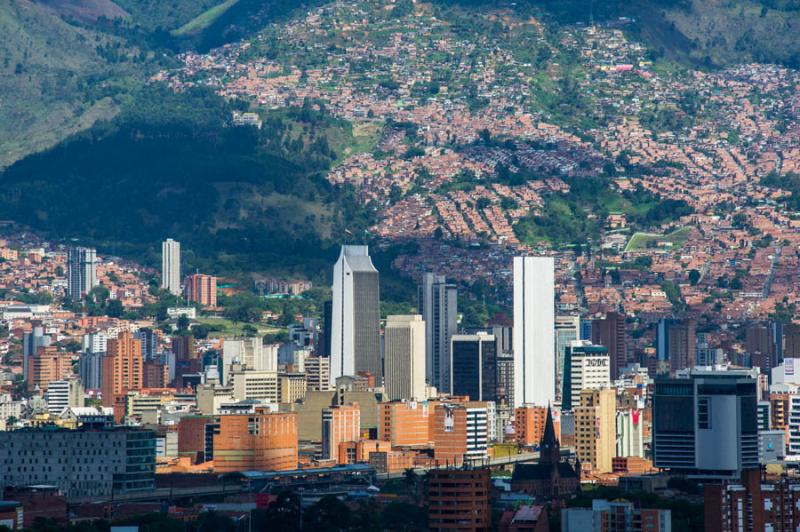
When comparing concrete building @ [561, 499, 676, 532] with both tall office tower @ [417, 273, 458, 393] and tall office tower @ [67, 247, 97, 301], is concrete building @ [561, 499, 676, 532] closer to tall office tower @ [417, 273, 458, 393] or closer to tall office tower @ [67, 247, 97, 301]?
tall office tower @ [417, 273, 458, 393]

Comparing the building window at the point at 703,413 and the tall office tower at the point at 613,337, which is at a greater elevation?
the tall office tower at the point at 613,337

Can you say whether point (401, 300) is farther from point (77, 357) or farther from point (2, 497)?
point (2, 497)

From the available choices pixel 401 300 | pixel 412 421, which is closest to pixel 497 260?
pixel 401 300

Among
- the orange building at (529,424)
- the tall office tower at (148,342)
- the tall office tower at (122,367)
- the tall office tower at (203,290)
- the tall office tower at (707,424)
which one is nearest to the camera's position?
the tall office tower at (707,424)

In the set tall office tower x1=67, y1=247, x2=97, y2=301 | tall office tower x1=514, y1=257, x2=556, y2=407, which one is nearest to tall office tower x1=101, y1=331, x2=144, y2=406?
tall office tower x1=514, y1=257, x2=556, y2=407

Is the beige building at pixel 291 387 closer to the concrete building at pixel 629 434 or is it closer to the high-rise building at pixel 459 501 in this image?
the concrete building at pixel 629 434

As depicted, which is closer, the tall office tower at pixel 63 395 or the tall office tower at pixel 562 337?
the tall office tower at pixel 63 395

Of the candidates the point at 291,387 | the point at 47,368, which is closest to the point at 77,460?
the point at 291,387

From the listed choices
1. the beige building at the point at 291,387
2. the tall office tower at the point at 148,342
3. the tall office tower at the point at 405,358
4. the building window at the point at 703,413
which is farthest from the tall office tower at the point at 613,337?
the building window at the point at 703,413
